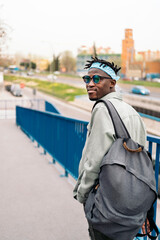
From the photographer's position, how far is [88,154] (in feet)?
6.28

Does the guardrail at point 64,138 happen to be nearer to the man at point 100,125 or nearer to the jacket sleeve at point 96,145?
the man at point 100,125

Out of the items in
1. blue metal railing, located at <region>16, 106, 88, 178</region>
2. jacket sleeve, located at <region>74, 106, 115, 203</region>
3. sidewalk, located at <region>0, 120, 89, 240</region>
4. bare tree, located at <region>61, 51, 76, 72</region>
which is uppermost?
bare tree, located at <region>61, 51, 76, 72</region>

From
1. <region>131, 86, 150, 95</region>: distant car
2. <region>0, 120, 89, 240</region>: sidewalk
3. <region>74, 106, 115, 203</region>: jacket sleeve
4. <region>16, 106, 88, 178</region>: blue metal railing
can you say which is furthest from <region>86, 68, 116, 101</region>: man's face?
<region>131, 86, 150, 95</region>: distant car

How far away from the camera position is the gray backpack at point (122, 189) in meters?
1.74

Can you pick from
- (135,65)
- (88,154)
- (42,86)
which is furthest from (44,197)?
(135,65)

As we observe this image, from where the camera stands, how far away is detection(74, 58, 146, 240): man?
1.84 metres

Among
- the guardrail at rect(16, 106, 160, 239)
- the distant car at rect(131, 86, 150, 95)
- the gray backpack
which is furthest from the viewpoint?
the distant car at rect(131, 86, 150, 95)

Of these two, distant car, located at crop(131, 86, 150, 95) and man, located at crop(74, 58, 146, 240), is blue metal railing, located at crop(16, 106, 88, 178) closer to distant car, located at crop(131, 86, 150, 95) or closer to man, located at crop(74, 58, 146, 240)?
man, located at crop(74, 58, 146, 240)

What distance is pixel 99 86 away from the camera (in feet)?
6.88

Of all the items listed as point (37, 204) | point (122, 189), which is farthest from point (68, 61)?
point (122, 189)

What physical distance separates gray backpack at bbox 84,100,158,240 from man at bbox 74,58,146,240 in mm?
53

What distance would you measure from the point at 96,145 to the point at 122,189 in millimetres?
311

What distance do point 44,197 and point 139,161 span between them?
9.49 feet

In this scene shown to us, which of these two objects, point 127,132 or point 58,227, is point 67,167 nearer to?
point 58,227
